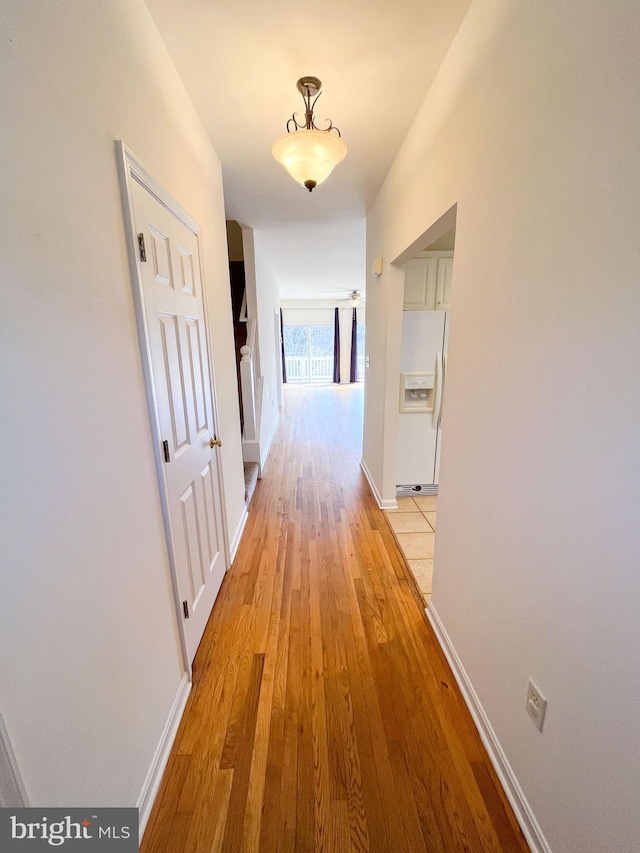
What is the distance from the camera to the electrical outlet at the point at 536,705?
0.96 meters

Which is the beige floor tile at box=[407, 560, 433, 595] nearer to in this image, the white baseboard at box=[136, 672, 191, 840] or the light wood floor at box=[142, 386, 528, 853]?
the light wood floor at box=[142, 386, 528, 853]

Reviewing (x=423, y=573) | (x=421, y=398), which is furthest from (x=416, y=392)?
(x=423, y=573)

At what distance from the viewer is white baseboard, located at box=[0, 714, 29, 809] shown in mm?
596

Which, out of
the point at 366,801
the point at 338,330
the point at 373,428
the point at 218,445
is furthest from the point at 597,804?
the point at 338,330

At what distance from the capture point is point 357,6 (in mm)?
1259

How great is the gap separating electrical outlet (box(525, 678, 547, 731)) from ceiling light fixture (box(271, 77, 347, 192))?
2.17 metres

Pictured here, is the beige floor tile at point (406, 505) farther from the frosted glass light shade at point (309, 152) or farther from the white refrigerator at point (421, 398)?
the frosted glass light shade at point (309, 152)

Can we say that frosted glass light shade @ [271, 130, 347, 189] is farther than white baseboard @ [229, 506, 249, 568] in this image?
No

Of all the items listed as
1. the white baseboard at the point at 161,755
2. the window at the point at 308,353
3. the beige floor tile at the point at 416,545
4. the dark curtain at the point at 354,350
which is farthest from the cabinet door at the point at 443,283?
the window at the point at 308,353

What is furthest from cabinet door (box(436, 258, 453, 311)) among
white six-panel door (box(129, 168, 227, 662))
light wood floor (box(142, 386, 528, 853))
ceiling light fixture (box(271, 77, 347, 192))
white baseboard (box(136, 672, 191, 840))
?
white baseboard (box(136, 672, 191, 840))

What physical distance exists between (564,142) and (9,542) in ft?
4.99

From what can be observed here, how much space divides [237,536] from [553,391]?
2.28 m

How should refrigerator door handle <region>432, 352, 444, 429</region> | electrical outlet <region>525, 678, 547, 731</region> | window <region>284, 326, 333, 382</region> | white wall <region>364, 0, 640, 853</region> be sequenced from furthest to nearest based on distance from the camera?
window <region>284, 326, 333, 382</region>, refrigerator door handle <region>432, 352, 444, 429</region>, electrical outlet <region>525, 678, 547, 731</region>, white wall <region>364, 0, 640, 853</region>

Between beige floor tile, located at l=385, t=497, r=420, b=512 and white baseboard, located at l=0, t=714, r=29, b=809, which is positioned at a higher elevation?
white baseboard, located at l=0, t=714, r=29, b=809
